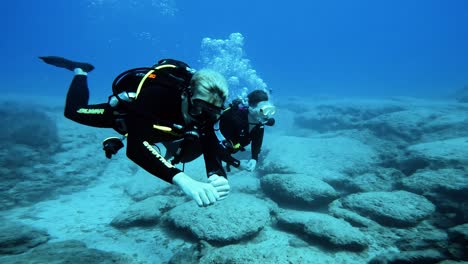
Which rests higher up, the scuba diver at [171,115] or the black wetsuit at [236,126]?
the black wetsuit at [236,126]

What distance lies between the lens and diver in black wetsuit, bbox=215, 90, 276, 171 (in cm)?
469

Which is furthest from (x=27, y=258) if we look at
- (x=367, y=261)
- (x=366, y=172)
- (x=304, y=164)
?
(x=366, y=172)

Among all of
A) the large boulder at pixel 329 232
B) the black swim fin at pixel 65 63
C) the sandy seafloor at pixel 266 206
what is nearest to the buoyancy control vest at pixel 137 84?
the sandy seafloor at pixel 266 206

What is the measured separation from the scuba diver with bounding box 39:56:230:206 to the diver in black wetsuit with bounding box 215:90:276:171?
1.41 meters

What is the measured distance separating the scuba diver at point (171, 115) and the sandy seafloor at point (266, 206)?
2154 mm

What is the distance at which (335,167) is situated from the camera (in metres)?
8.44

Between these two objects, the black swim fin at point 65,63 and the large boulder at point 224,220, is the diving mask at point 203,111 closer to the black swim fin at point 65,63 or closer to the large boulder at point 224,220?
the large boulder at point 224,220

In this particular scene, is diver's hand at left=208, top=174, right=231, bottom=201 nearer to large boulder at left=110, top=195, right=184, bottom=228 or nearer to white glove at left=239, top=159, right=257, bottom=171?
white glove at left=239, top=159, right=257, bottom=171

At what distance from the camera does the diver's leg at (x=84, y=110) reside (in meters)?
3.77

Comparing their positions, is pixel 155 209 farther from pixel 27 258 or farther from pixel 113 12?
pixel 113 12

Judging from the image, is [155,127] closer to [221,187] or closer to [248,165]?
[221,187]

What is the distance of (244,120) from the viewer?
4.85m

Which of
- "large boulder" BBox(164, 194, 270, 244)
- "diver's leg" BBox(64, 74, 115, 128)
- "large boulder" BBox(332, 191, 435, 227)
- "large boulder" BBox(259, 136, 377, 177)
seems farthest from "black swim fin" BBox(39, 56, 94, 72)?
"large boulder" BBox(332, 191, 435, 227)

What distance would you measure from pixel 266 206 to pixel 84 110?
12.5 feet
